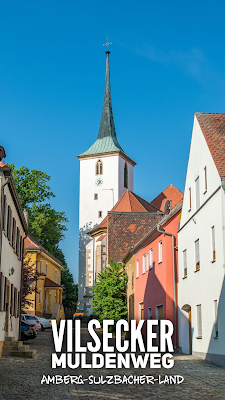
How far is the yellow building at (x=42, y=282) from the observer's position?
44625mm

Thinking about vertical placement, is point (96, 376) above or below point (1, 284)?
below

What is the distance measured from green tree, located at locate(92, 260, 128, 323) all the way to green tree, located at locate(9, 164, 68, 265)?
1921cm

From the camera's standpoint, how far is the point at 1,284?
17.6 m

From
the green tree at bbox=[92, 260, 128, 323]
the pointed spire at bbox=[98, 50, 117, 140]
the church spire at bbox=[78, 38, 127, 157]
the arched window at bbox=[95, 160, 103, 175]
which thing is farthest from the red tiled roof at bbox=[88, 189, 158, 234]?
the green tree at bbox=[92, 260, 128, 323]

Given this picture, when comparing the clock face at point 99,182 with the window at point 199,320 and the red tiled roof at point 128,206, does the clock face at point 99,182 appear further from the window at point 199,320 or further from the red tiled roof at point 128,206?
the window at point 199,320

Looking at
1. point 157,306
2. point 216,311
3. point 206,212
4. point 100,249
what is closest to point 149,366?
point 216,311

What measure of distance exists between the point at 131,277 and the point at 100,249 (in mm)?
20583

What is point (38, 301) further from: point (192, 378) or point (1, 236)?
point (192, 378)

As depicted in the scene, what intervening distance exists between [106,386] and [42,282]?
38.3 m

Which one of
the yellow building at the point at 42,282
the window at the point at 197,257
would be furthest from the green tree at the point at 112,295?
the window at the point at 197,257

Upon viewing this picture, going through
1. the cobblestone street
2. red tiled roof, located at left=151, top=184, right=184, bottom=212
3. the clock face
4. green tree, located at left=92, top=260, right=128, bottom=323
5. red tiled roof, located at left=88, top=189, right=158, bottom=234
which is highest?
the clock face

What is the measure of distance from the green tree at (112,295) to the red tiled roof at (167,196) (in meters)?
32.7

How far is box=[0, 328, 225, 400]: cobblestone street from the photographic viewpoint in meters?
9.52

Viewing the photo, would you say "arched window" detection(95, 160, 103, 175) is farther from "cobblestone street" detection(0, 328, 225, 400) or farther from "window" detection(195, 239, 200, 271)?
"cobblestone street" detection(0, 328, 225, 400)
